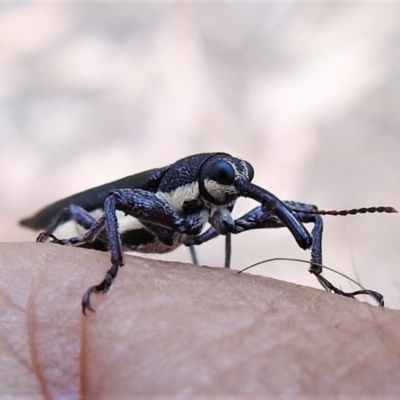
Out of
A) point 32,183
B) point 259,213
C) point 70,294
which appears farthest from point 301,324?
point 32,183

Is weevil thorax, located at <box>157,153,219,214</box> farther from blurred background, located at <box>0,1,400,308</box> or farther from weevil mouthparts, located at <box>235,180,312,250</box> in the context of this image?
blurred background, located at <box>0,1,400,308</box>

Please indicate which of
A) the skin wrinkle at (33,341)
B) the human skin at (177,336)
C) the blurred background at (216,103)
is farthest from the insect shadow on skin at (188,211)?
the blurred background at (216,103)

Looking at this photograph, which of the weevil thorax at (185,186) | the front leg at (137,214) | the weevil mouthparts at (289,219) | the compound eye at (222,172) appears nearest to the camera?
the weevil mouthparts at (289,219)

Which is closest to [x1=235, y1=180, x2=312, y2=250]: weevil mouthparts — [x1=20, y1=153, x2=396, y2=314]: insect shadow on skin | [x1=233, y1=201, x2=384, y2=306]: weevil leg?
[x1=20, y1=153, x2=396, y2=314]: insect shadow on skin

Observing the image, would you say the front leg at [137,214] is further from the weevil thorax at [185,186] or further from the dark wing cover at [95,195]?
the dark wing cover at [95,195]

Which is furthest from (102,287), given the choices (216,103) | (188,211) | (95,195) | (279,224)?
(216,103)

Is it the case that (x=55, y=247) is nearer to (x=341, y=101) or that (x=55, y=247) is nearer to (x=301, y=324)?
(x=301, y=324)

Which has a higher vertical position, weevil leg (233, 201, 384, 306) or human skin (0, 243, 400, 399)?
human skin (0, 243, 400, 399)

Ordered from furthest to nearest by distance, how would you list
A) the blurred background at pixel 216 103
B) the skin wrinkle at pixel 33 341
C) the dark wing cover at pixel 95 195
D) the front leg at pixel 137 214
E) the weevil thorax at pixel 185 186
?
the blurred background at pixel 216 103
the dark wing cover at pixel 95 195
the weevil thorax at pixel 185 186
the front leg at pixel 137 214
the skin wrinkle at pixel 33 341

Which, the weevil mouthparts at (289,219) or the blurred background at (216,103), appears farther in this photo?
the blurred background at (216,103)
